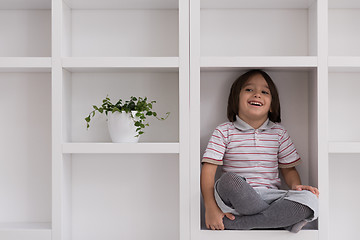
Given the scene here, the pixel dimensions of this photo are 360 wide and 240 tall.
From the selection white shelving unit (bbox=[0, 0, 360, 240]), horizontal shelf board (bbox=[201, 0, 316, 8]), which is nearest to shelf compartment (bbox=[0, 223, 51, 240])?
white shelving unit (bbox=[0, 0, 360, 240])

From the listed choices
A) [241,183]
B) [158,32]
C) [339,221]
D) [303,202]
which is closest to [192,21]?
[158,32]

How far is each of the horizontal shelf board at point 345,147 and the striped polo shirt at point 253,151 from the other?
16cm

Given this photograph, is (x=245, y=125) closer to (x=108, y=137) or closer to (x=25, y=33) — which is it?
(x=108, y=137)

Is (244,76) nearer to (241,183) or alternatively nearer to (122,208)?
(241,183)

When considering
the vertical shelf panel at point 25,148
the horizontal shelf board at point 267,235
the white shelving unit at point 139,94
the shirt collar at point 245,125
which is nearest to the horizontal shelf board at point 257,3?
the white shelving unit at point 139,94

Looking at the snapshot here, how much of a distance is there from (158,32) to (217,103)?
1.22ft

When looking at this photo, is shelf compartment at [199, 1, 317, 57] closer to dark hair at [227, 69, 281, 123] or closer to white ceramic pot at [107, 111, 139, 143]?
dark hair at [227, 69, 281, 123]

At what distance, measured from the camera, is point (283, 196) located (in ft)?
4.89

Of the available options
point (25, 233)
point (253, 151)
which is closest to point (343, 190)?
point (253, 151)

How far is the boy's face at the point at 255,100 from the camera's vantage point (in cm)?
163

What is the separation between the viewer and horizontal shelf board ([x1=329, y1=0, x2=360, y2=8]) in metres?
1.68

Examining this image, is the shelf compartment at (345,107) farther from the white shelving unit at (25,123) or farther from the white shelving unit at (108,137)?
the white shelving unit at (25,123)

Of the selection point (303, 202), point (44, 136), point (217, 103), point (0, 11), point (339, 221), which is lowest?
point (339, 221)

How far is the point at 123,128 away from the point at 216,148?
13.9 inches
